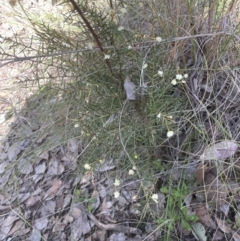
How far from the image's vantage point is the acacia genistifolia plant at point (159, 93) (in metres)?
1.39

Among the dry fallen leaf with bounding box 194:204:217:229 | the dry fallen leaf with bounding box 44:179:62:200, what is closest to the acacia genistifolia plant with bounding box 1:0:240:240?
the dry fallen leaf with bounding box 194:204:217:229

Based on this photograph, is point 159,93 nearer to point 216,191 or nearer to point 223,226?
point 216,191

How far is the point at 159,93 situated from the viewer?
144 centimetres

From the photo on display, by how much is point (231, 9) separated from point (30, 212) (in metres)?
1.25

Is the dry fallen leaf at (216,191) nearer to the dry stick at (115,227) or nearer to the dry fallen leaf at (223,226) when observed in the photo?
the dry fallen leaf at (223,226)

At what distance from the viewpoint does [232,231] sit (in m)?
1.35

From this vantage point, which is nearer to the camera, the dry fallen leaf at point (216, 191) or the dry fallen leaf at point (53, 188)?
the dry fallen leaf at point (216, 191)

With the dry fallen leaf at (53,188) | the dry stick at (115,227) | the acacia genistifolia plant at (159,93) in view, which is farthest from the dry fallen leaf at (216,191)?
the dry fallen leaf at (53,188)

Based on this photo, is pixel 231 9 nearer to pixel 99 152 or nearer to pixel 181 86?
pixel 181 86

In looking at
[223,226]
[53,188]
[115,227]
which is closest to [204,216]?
[223,226]

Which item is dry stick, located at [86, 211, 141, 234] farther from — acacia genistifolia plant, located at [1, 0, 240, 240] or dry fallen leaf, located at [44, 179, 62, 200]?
dry fallen leaf, located at [44, 179, 62, 200]

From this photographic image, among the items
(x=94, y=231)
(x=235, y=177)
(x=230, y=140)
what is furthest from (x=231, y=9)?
(x=94, y=231)

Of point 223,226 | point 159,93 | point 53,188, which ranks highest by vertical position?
point 159,93

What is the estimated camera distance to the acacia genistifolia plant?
1390 mm
